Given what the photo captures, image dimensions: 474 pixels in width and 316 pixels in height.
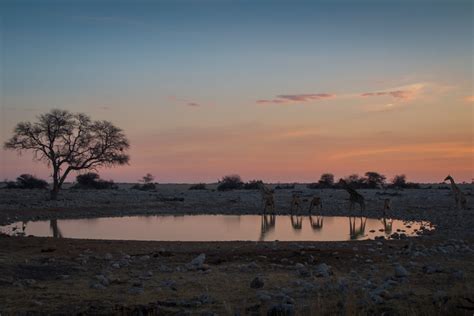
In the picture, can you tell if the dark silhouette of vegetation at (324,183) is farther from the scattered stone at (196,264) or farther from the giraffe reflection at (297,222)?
the scattered stone at (196,264)

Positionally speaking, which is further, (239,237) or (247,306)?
(239,237)

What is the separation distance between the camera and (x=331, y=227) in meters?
27.5

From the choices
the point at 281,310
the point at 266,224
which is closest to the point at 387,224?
the point at 266,224

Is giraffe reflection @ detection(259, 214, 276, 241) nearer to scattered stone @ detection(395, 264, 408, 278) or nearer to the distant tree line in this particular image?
scattered stone @ detection(395, 264, 408, 278)

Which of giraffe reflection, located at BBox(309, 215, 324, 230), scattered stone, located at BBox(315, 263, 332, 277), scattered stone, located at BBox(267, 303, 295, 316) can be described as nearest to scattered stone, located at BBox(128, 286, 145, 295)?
scattered stone, located at BBox(267, 303, 295, 316)

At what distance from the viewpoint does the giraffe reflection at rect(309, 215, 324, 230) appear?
90.3ft

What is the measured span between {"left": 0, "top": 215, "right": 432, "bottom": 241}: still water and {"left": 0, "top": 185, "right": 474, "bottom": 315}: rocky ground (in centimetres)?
384

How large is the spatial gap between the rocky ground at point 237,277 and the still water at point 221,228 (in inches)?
151

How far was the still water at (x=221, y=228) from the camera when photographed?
22.9m

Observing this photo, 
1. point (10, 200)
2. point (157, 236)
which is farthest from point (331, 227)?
point (10, 200)

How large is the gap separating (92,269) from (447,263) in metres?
8.45

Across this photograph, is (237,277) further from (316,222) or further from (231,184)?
(231,184)

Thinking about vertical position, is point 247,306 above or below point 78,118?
below

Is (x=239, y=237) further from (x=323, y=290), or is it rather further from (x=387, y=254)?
(x=323, y=290)
